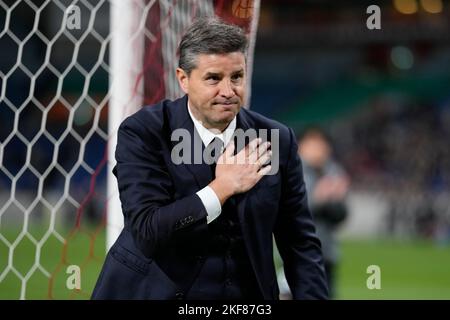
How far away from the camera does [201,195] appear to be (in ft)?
7.38

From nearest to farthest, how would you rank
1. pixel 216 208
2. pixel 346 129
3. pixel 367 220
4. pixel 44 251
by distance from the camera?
pixel 216 208, pixel 44 251, pixel 367 220, pixel 346 129

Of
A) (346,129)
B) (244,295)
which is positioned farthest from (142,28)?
(346,129)

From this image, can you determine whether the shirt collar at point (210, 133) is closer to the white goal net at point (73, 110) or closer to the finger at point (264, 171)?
the finger at point (264, 171)

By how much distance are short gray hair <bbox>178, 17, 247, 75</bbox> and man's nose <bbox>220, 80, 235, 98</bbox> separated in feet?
0.30

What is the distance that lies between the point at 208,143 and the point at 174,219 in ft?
1.02

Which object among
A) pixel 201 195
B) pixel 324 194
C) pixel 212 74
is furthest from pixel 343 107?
pixel 201 195

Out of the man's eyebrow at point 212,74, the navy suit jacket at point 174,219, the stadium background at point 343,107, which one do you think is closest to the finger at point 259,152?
the navy suit jacket at point 174,219

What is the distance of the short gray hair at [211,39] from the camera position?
232 centimetres

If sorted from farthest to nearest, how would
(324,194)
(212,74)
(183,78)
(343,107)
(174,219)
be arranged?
(343,107) < (324,194) < (183,78) < (212,74) < (174,219)

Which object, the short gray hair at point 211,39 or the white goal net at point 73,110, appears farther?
the white goal net at point 73,110

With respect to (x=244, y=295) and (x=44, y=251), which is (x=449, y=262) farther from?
(x=244, y=295)

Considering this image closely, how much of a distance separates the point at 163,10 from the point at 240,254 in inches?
83.2

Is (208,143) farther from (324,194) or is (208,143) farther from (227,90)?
(324,194)

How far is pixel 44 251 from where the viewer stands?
12.0 meters
